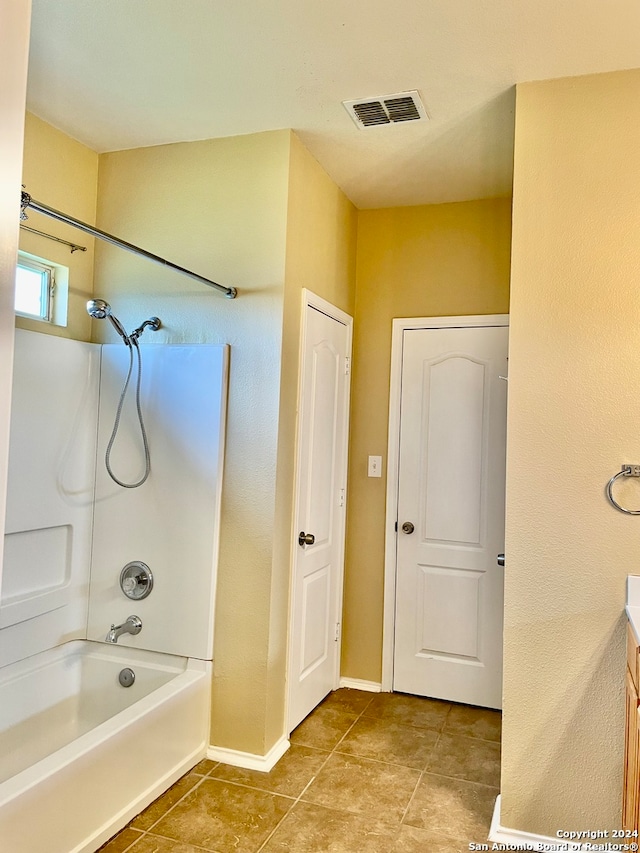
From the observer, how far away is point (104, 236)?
7.36ft

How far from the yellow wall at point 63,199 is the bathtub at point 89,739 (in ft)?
4.84

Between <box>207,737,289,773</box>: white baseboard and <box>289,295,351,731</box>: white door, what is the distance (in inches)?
8.3

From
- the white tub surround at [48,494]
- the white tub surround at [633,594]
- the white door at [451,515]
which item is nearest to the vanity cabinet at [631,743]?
the white tub surround at [633,594]

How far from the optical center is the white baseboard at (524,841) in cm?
213

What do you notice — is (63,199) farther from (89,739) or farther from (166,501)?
(89,739)

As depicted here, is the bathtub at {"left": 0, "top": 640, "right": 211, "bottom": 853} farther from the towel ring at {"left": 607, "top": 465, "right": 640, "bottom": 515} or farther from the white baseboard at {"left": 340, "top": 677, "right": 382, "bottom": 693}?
the towel ring at {"left": 607, "top": 465, "right": 640, "bottom": 515}

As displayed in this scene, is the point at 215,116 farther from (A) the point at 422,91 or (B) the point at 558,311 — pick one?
(B) the point at 558,311

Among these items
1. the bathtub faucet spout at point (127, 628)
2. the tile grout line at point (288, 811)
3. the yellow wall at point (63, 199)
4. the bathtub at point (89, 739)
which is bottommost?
the tile grout line at point (288, 811)

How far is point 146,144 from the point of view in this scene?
2.91 m

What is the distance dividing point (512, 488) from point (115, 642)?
1852 mm

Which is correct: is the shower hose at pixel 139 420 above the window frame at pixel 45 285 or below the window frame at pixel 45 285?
below

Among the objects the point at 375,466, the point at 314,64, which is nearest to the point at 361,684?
the point at 375,466

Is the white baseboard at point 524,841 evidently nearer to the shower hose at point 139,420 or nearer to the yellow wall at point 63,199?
the shower hose at point 139,420

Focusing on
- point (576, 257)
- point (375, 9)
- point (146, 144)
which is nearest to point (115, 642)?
point (146, 144)
